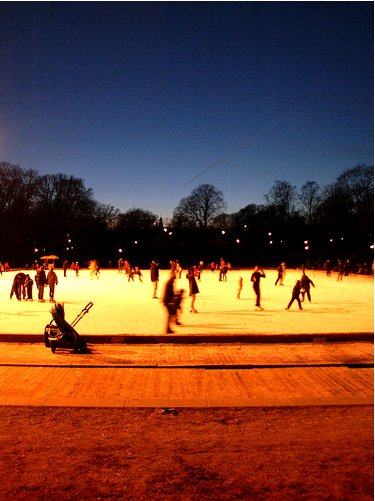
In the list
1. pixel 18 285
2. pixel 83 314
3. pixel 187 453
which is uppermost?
pixel 18 285

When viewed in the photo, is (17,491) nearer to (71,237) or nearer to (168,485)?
(168,485)

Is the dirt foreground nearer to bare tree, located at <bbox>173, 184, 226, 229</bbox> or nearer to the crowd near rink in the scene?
the crowd near rink

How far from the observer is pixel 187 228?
62469 mm

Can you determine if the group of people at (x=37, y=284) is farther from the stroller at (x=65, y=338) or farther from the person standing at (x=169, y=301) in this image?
the stroller at (x=65, y=338)

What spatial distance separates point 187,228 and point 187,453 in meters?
57.9

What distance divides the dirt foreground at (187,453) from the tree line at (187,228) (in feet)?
143

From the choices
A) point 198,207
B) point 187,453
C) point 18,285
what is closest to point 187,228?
point 198,207

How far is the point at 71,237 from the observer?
57.4 meters

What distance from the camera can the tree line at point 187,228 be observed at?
51.5m

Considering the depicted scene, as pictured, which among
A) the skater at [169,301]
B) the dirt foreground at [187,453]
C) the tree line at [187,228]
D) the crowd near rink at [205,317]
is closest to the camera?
the dirt foreground at [187,453]

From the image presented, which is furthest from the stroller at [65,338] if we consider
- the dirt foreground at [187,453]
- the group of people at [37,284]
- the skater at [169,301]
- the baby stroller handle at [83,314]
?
the group of people at [37,284]

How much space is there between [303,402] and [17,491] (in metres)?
3.83

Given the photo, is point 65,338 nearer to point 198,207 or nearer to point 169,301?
point 169,301

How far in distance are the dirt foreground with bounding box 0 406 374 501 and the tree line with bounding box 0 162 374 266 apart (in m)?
43.6
